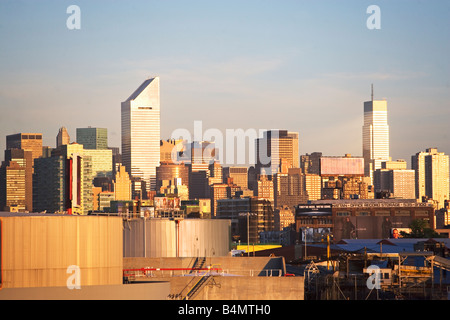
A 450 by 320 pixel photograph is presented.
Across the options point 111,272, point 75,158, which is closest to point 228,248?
point 75,158

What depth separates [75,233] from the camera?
51594mm

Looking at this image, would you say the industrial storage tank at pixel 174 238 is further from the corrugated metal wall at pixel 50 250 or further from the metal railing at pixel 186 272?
the corrugated metal wall at pixel 50 250

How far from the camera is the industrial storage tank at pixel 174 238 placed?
9288cm

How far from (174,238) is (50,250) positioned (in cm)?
4572

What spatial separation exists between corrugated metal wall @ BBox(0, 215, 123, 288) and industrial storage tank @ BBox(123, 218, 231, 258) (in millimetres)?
38930

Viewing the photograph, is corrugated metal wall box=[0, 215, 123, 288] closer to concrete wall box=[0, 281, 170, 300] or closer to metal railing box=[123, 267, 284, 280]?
concrete wall box=[0, 281, 170, 300]

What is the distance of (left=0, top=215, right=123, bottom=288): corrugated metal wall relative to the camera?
5034 cm

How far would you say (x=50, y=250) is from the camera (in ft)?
167
